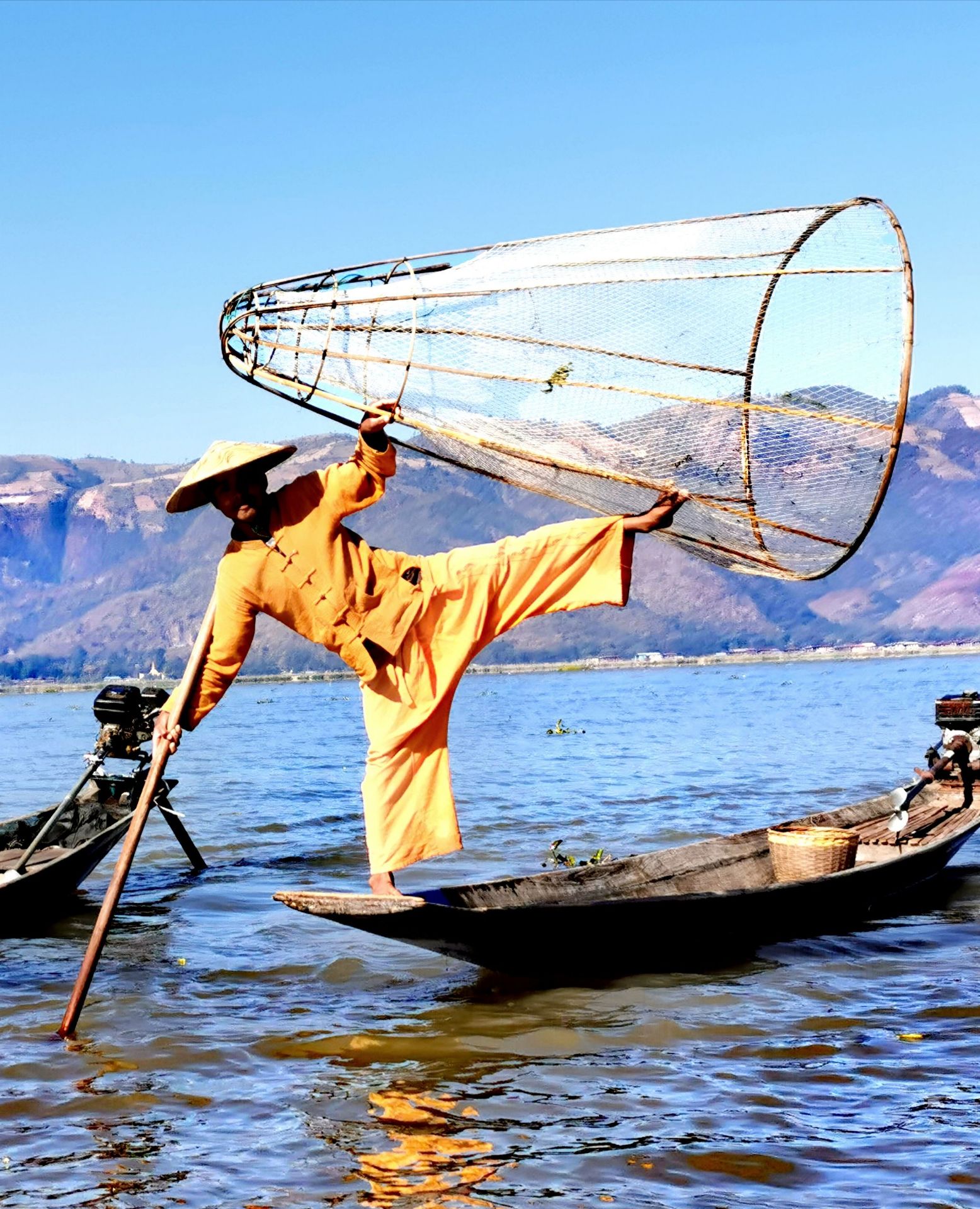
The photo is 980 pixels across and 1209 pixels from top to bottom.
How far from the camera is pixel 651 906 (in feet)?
21.7

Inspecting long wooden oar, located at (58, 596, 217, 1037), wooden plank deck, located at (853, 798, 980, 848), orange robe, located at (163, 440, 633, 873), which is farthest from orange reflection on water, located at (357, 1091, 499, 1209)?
wooden plank deck, located at (853, 798, 980, 848)

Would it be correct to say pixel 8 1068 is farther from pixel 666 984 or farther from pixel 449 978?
pixel 666 984

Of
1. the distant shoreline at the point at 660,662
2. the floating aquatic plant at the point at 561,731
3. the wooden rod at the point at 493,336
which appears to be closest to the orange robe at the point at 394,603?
the wooden rod at the point at 493,336

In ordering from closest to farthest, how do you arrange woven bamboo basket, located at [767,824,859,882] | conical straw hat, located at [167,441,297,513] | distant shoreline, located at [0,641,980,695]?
conical straw hat, located at [167,441,297,513] < woven bamboo basket, located at [767,824,859,882] < distant shoreline, located at [0,641,980,695]

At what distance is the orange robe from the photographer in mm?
5781

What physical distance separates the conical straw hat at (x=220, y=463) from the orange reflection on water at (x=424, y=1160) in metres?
2.60

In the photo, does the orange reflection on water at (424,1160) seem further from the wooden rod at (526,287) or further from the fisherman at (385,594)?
the wooden rod at (526,287)

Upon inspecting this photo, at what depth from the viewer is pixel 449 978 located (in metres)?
7.15

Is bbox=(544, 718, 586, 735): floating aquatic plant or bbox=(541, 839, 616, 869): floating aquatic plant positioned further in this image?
bbox=(544, 718, 586, 735): floating aquatic plant

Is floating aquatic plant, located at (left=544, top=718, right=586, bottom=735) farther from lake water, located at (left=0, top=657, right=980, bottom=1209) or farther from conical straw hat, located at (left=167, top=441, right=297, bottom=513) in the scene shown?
conical straw hat, located at (left=167, top=441, right=297, bottom=513)

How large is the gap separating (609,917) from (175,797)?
13585 mm

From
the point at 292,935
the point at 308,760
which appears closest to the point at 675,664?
the point at 308,760

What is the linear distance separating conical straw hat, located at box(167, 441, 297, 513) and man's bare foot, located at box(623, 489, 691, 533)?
149 cm

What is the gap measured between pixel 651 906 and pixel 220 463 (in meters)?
2.97
